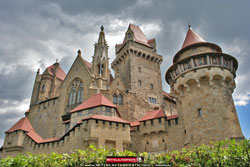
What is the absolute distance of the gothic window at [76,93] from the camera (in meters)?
27.4

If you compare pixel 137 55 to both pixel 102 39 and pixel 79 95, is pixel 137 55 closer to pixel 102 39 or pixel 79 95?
pixel 102 39

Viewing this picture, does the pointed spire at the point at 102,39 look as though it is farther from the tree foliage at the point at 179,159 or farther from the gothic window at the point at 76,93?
the tree foliage at the point at 179,159

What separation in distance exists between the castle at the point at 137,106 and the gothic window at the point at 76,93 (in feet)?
0.47

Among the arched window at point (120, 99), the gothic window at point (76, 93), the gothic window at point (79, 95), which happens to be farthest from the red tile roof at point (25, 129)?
the arched window at point (120, 99)

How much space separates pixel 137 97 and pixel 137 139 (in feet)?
25.1

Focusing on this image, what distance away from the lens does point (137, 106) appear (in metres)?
28.1

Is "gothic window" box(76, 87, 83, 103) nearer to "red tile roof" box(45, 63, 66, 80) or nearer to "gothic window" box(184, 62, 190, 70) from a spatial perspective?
"red tile roof" box(45, 63, 66, 80)

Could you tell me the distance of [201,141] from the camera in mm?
16172

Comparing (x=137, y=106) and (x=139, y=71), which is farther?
(x=139, y=71)

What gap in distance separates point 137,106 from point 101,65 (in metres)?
7.40

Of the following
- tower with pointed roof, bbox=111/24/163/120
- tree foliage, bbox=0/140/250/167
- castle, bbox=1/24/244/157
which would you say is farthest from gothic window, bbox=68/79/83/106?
tree foliage, bbox=0/140/250/167

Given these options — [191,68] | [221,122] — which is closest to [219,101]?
[221,122]

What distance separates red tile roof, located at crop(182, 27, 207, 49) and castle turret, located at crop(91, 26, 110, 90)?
11.3m

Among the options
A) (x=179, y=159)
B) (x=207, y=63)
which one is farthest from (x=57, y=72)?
(x=179, y=159)
